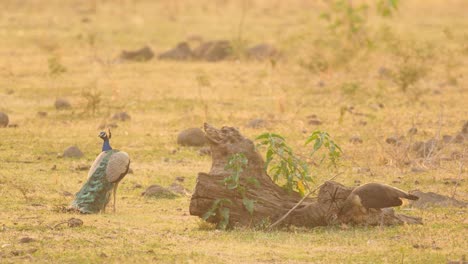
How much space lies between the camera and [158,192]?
10.3 metres

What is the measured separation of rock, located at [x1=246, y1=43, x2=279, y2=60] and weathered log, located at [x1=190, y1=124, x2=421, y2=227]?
13.5m

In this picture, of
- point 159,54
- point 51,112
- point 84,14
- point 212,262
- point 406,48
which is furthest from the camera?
point 84,14

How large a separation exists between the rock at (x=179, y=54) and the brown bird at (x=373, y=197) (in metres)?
14.3

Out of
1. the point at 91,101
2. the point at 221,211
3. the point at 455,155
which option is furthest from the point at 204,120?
the point at 221,211

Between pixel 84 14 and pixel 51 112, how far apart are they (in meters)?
16.5

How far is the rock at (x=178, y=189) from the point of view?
10594 mm

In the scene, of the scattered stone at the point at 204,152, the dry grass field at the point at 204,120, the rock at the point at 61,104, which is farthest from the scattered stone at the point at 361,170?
the rock at the point at 61,104

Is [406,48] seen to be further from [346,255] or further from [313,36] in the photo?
[346,255]

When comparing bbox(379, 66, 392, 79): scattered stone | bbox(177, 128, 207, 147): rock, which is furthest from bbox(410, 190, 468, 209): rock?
bbox(379, 66, 392, 79): scattered stone

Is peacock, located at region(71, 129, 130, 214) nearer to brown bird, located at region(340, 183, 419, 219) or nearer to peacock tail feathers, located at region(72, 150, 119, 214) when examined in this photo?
peacock tail feathers, located at region(72, 150, 119, 214)

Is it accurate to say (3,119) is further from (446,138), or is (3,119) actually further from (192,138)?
(446,138)

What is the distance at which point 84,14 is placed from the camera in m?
32.0

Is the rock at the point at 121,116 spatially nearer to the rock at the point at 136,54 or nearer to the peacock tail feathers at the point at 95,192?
the peacock tail feathers at the point at 95,192

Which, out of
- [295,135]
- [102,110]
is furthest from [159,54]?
[295,135]
